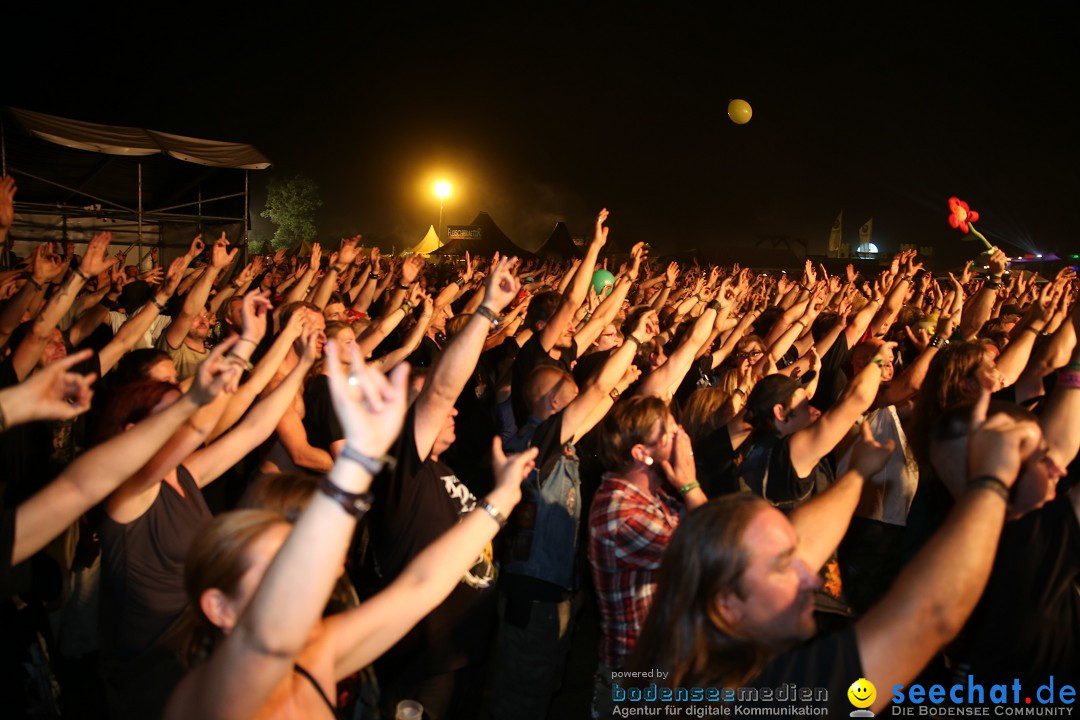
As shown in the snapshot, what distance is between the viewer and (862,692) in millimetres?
1591

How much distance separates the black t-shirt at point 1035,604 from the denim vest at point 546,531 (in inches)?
64.0

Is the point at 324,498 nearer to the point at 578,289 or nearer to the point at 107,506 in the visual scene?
the point at 107,506

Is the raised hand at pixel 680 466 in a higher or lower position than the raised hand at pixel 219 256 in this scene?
lower

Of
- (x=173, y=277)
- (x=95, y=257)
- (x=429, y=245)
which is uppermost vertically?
(x=429, y=245)

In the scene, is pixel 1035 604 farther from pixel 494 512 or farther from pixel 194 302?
pixel 194 302

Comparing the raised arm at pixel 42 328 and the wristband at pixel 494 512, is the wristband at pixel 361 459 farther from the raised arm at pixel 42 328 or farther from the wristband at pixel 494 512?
the raised arm at pixel 42 328

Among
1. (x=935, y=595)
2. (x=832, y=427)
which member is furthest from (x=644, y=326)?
(x=935, y=595)

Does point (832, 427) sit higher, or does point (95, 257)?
point (95, 257)

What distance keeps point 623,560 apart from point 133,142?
10.9m

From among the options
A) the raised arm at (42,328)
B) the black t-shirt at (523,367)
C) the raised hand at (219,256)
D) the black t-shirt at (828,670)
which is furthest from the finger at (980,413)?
the raised hand at (219,256)

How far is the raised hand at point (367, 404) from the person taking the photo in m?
1.44

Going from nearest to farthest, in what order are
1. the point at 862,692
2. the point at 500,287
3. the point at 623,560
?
the point at 862,692 < the point at 623,560 < the point at 500,287

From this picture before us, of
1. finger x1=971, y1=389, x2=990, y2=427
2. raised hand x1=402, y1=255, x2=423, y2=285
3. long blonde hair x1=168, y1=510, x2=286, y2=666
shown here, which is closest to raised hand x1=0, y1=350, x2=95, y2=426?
long blonde hair x1=168, y1=510, x2=286, y2=666

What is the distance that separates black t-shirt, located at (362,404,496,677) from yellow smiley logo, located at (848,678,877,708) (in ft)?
5.37
